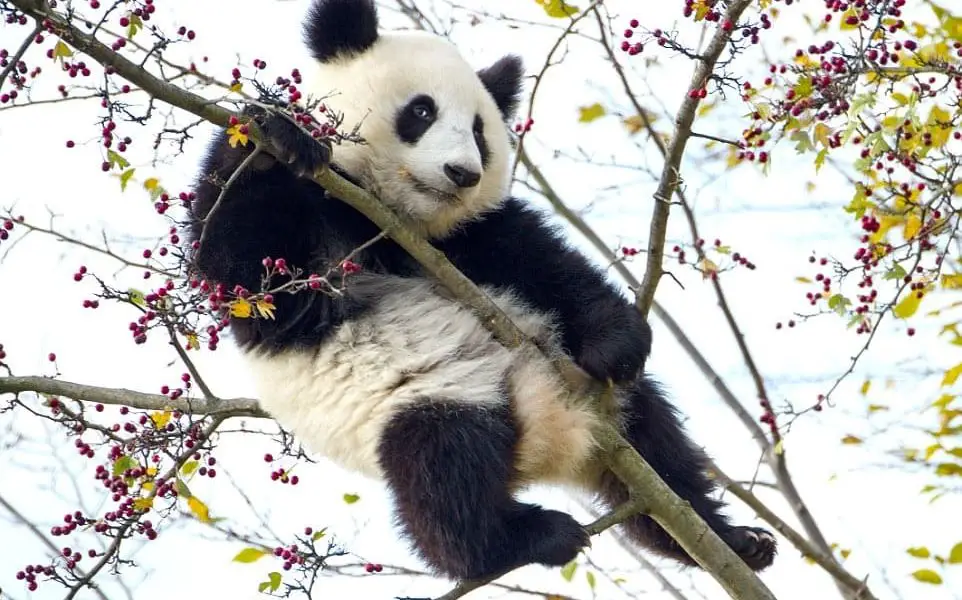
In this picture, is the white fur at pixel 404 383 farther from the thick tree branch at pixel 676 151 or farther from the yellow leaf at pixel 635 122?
the yellow leaf at pixel 635 122

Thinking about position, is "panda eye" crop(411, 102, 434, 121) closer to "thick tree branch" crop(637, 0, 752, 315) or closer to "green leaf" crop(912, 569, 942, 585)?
"thick tree branch" crop(637, 0, 752, 315)

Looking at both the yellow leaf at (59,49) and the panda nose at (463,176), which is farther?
the panda nose at (463,176)

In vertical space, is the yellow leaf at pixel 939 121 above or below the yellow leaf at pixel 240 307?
above

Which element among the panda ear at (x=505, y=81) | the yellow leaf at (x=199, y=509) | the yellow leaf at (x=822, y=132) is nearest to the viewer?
the yellow leaf at (x=822, y=132)

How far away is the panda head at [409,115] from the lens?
186 inches

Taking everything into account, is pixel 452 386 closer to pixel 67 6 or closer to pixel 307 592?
pixel 307 592

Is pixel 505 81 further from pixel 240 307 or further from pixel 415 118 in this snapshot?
pixel 240 307

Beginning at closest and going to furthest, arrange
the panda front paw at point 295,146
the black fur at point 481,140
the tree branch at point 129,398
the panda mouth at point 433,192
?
the panda front paw at point 295,146 → the tree branch at point 129,398 → the panda mouth at point 433,192 → the black fur at point 481,140

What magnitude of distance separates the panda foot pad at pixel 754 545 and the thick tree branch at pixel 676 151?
1.16 metres

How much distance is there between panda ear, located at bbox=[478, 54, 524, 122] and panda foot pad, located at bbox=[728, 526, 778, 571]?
2301 millimetres

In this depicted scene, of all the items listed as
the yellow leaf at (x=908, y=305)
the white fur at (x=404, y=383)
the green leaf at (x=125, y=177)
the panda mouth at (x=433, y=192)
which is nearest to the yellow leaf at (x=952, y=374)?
the yellow leaf at (x=908, y=305)

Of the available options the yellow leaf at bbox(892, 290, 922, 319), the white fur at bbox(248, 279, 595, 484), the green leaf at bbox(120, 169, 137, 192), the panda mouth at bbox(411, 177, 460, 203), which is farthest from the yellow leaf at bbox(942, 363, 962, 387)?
the green leaf at bbox(120, 169, 137, 192)

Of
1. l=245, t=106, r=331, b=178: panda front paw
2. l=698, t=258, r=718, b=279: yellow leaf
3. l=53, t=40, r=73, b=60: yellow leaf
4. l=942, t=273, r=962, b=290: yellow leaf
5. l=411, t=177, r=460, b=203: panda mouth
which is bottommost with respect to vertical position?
l=245, t=106, r=331, b=178: panda front paw

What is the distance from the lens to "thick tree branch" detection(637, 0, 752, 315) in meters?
3.97
